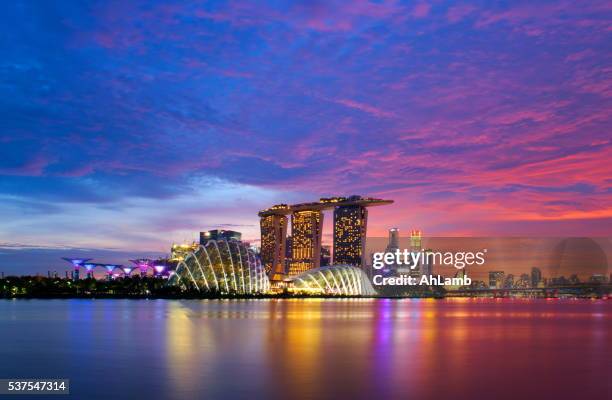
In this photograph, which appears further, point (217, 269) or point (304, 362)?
point (217, 269)

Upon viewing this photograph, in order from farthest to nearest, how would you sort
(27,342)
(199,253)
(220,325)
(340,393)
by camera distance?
(199,253) → (220,325) → (27,342) → (340,393)

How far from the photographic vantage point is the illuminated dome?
152 metres

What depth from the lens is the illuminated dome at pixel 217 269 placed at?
497 ft

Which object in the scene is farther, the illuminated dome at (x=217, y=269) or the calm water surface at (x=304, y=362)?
the illuminated dome at (x=217, y=269)

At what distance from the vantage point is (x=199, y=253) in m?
154

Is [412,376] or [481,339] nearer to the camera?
[412,376]

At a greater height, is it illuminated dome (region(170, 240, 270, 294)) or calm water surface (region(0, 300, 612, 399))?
illuminated dome (region(170, 240, 270, 294))

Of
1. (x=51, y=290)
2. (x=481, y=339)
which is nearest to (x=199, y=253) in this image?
(x=51, y=290)

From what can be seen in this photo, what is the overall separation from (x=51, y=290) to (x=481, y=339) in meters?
144

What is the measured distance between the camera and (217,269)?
152750 mm

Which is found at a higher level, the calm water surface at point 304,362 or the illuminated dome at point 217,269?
the illuminated dome at point 217,269

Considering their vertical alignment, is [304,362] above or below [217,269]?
below

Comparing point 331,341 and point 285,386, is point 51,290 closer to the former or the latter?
point 331,341

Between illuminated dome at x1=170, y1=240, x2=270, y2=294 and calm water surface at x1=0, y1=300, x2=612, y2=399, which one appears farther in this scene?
illuminated dome at x1=170, y1=240, x2=270, y2=294
